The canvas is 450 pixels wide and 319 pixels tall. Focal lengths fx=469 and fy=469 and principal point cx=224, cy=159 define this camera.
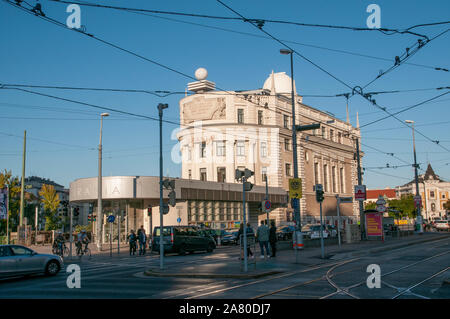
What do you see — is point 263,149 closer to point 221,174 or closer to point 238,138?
point 238,138

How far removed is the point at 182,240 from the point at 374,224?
16.7 m

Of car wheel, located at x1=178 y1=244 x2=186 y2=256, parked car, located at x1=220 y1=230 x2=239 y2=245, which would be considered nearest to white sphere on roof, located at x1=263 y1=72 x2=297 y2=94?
parked car, located at x1=220 y1=230 x2=239 y2=245

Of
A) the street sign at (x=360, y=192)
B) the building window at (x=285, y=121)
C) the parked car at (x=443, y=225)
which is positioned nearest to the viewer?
the street sign at (x=360, y=192)

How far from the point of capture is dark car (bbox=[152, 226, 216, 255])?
91.1 ft

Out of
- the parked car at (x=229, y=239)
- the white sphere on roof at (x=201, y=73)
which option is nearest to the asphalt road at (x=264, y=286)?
the parked car at (x=229, y=239)

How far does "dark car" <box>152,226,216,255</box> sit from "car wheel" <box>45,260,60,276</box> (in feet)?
30.5

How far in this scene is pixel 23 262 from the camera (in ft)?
55.8

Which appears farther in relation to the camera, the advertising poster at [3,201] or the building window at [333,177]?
the building window at [333,177]

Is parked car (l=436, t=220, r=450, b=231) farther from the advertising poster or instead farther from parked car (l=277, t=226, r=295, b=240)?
the advertising poster

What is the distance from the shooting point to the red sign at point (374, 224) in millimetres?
36334

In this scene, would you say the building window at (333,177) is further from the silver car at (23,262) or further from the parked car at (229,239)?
the silver car at (23,262)

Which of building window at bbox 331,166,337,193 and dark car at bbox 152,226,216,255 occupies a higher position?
building window at bbox 331,166,337,193
